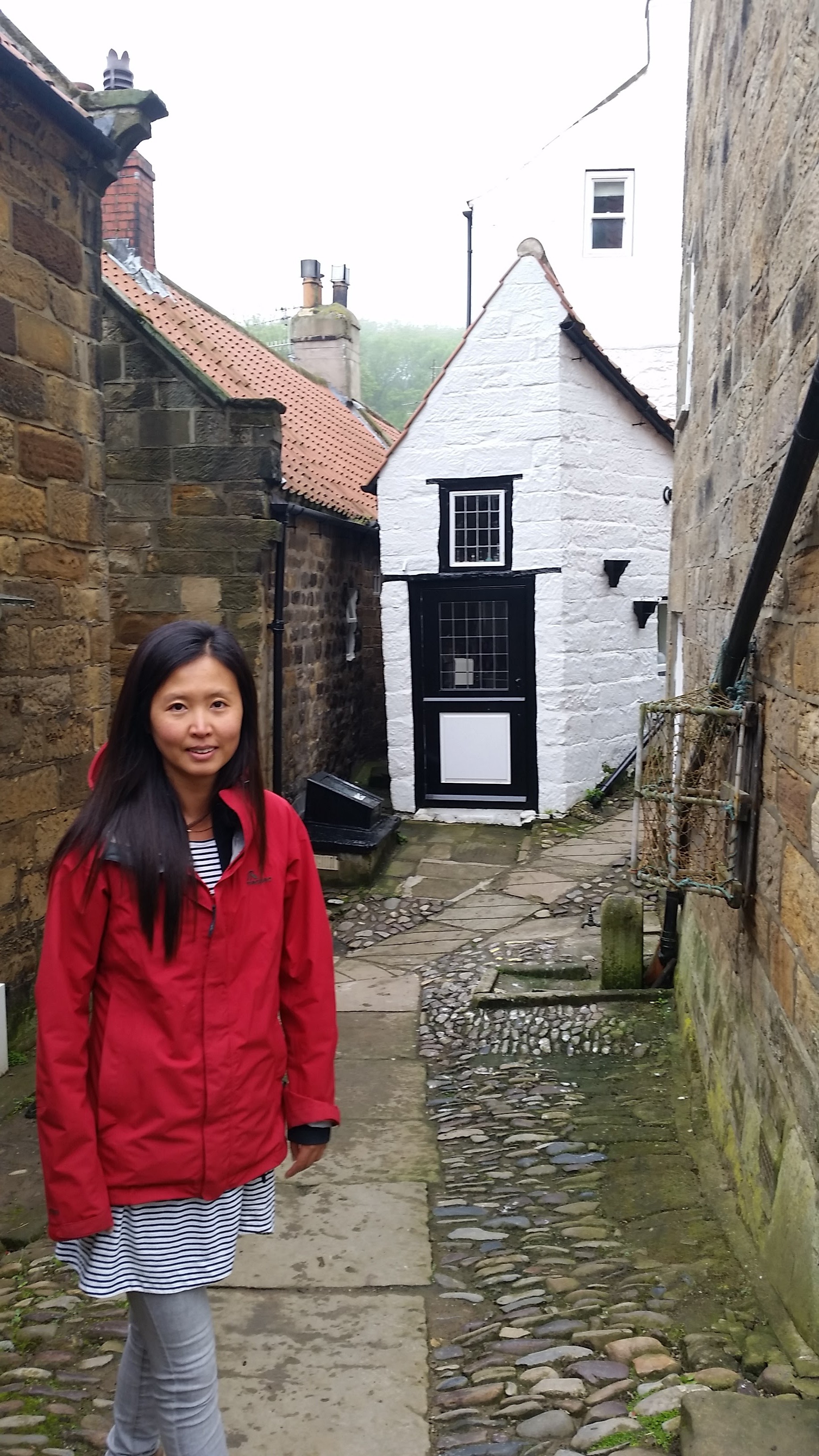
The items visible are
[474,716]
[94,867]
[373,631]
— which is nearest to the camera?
[94,867]

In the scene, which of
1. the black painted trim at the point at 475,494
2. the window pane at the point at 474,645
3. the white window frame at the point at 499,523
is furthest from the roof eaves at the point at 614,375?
the window pane at the point at 474,645

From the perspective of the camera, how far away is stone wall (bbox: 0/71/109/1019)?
4.71 m

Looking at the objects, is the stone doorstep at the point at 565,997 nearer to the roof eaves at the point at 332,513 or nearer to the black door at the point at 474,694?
the roof eaves at the point at 332,513

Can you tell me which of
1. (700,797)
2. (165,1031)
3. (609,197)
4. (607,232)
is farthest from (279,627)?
(609,197)

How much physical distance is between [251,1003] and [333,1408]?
1274 mm

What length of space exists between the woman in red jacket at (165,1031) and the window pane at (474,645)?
9984 millimetres

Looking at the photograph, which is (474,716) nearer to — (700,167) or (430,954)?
(430,954)

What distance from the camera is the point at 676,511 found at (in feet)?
23.6

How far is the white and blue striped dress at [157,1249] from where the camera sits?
2.04 metres

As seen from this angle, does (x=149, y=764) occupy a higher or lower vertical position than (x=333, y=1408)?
higher

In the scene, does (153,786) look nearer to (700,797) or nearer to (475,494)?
(700,797)

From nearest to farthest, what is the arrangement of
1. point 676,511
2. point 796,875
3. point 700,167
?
point 796,875
point 700,167
point 676,511

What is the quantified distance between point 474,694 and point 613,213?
7.53 meters

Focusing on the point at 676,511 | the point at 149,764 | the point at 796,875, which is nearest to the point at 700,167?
the point at 676,511
